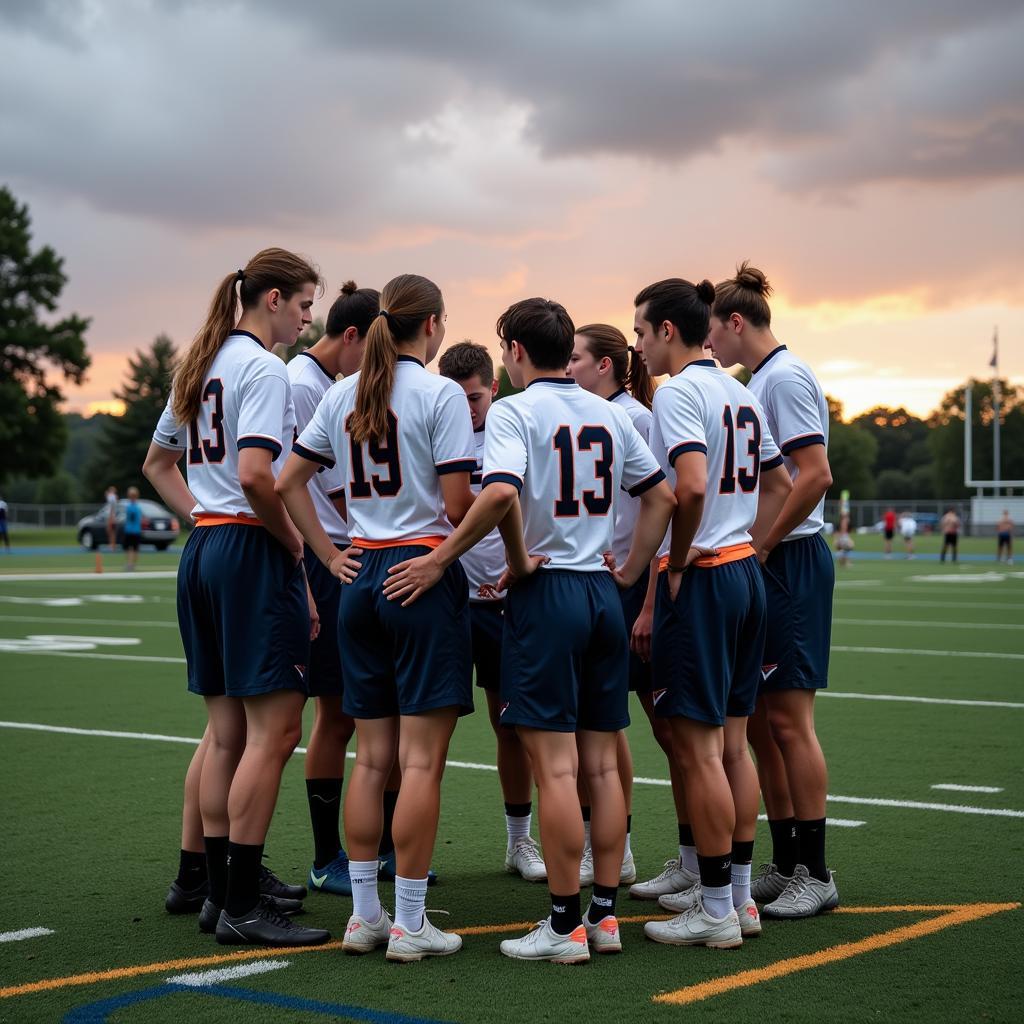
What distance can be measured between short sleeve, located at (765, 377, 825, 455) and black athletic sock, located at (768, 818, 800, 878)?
1476 mm

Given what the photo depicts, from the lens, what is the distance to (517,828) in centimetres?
563

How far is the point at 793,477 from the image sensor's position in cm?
522

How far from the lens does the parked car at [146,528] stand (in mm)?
42375

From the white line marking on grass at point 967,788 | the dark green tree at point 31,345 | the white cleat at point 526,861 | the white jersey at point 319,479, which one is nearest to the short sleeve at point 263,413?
the white jersey at point 319,479

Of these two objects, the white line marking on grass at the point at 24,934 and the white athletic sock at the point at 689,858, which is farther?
the white athletic sock at the point at 689,858

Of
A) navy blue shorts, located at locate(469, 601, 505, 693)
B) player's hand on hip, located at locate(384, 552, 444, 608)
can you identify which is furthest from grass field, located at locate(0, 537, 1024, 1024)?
player's hand on hip, located at locate(384, 552, 444, 608)

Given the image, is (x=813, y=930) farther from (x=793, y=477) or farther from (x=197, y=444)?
(x=197, y=444)

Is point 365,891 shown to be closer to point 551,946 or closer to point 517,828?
point 551,946

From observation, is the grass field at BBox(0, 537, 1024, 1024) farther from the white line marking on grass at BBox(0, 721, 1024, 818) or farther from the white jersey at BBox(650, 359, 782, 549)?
the white jersey at BBox(650, 359, 782, 549)

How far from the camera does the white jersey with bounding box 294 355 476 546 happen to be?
4.43 metres

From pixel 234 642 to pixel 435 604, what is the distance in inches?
29.8

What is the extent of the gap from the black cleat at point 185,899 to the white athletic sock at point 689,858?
1846 millimetres

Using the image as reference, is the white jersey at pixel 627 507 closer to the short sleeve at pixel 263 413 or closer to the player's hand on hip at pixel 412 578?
the player's hand on hip at pixel 412 578

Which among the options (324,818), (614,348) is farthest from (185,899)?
(614,348)
